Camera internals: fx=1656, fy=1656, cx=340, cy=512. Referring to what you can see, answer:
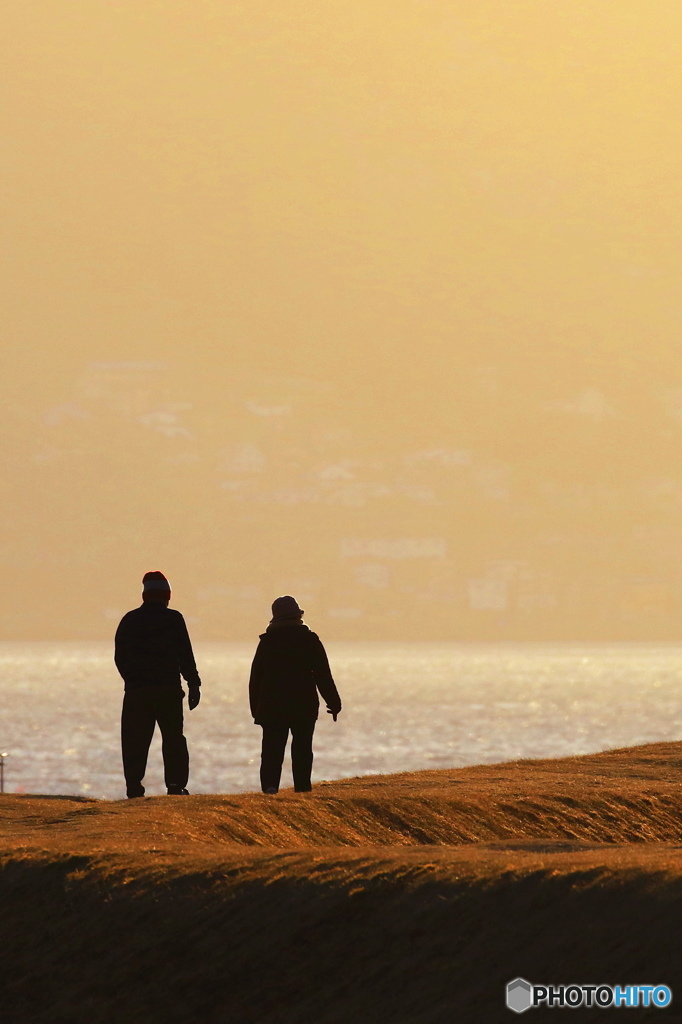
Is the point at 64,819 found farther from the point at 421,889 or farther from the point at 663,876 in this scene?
the point at 663,876

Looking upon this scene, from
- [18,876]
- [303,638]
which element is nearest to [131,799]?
[303,638]

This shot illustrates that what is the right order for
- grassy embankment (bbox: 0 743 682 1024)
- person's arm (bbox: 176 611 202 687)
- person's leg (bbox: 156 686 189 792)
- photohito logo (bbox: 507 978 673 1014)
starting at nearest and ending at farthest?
photohito logo (bbox: 507 978 673 1014), grassy embankment (bbox: 0 743 682 1024), person's arm (bbox: 176 611 202 687), person's leg (bbox: 156 686 189 792)

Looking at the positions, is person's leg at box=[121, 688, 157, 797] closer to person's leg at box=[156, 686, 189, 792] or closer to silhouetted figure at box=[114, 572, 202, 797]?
silhouetted figure at box=[114, 572, 202, 797]

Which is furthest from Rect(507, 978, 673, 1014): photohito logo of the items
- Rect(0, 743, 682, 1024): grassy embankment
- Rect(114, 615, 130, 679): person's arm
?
Rect(114, 615, 130, 679): person's arm

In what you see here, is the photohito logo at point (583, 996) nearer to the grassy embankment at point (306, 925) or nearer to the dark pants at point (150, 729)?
the grassy embankment at point (306, 925)

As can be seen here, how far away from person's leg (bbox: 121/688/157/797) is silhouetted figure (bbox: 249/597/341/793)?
1175mm

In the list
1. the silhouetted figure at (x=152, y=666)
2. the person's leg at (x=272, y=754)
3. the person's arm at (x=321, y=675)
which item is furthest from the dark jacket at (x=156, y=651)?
the person's arm at (x=321, y=675)

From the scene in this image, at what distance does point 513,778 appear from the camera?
2008cm

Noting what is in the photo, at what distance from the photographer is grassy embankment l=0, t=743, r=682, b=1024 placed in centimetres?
1052

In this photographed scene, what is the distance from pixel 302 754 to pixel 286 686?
0.84 metres

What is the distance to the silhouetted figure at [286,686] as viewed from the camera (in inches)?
706

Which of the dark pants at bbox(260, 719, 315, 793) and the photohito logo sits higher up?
the dark pants at bbox(260, 719, 315, 793)

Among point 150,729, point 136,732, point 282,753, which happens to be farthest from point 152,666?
point 282,753

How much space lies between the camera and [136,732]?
694 inches
